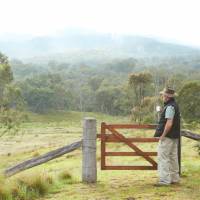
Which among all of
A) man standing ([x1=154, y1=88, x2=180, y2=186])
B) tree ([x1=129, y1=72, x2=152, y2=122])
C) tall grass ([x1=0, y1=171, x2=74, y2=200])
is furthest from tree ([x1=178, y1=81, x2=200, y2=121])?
tall grass ([x1=0, y1=171, x2=74, y2=200])

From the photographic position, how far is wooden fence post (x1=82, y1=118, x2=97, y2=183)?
11.8 m

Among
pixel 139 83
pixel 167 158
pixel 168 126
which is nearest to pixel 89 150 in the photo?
pixel 167 158

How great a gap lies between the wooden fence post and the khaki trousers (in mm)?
1562

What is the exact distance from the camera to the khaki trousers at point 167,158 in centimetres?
1121

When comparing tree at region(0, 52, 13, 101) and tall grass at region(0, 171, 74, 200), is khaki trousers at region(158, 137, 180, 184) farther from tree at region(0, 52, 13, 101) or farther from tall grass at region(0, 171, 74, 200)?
tree at region(0, 52, 13, 101)

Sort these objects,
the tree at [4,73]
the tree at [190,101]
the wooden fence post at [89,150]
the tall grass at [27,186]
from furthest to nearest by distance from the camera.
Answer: the tree at [190,101]
the tree at [4,73]
the wooden fence post at [89,150]
the tall grass at [27,186]

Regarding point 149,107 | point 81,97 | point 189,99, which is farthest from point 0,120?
point 81,97

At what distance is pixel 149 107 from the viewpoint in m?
74.2

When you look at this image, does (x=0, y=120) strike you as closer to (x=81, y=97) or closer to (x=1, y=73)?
(x=1, y=73)

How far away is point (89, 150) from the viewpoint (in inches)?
465

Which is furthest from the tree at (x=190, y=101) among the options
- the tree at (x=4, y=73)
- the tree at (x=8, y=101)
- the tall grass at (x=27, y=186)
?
the tall grass at (x=27, y=186)

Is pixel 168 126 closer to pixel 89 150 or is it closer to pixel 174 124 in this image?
pixel 174 124

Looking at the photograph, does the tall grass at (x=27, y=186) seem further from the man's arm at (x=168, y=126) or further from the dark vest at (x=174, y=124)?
the man's arm at (x=168, y=126)

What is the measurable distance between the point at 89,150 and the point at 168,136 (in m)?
1.90
